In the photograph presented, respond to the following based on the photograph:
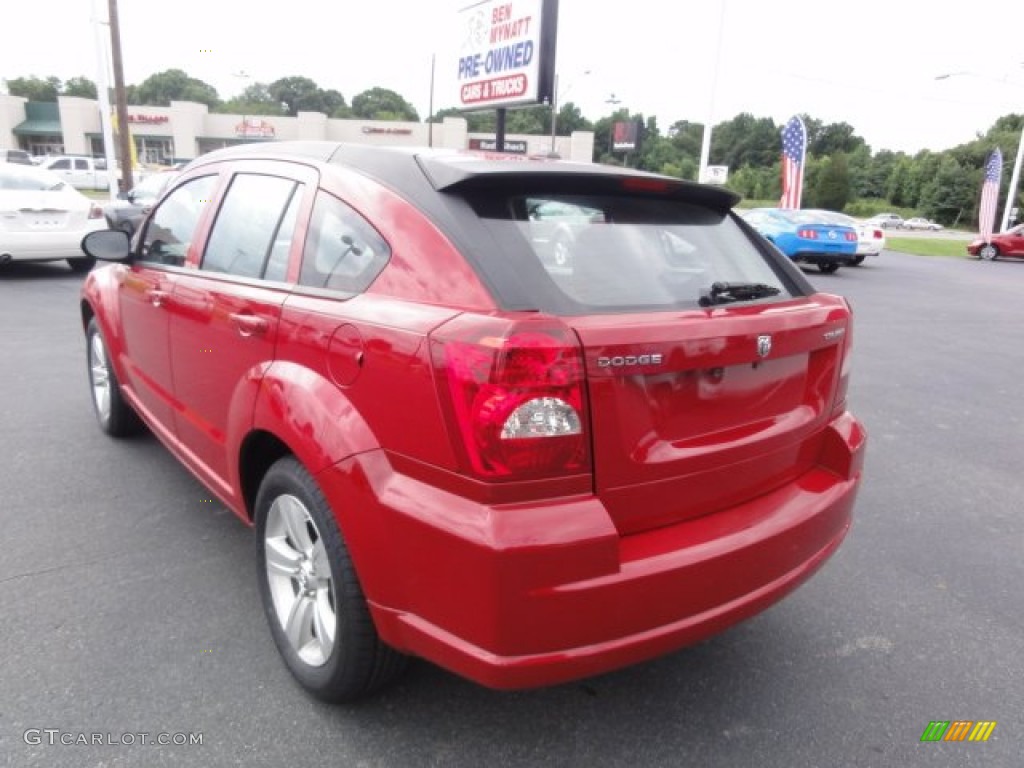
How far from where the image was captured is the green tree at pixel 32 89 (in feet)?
316

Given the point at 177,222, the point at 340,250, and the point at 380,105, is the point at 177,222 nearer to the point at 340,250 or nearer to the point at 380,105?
the point at 340,250

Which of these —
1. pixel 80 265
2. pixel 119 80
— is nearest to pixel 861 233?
pixel 80 265

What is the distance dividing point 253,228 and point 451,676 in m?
1.77

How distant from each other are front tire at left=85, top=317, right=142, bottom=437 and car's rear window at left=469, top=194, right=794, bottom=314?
10.1ft

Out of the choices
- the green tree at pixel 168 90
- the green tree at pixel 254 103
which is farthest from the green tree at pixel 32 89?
the green tree at pixel 254 103

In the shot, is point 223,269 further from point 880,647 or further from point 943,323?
point 943,323

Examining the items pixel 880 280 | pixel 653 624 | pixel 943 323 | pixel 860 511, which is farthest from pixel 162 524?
pixel 880 280

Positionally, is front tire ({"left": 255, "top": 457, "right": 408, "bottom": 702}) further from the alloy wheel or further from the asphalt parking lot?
the asphalt parking lot

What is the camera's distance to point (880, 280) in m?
15.8

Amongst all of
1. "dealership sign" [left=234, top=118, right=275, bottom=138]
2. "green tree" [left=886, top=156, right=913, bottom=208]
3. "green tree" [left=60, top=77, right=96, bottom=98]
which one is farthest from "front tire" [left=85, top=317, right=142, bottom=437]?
"green tree" [left=60, top=77, right=96, bottom=98]

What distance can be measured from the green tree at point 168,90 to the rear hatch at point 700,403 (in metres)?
112

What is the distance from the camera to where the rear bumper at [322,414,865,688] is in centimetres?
167

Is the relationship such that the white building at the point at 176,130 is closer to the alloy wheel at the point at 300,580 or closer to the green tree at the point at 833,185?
the green tree at the point at 833,185

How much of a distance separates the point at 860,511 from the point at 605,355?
2712 millimetres
